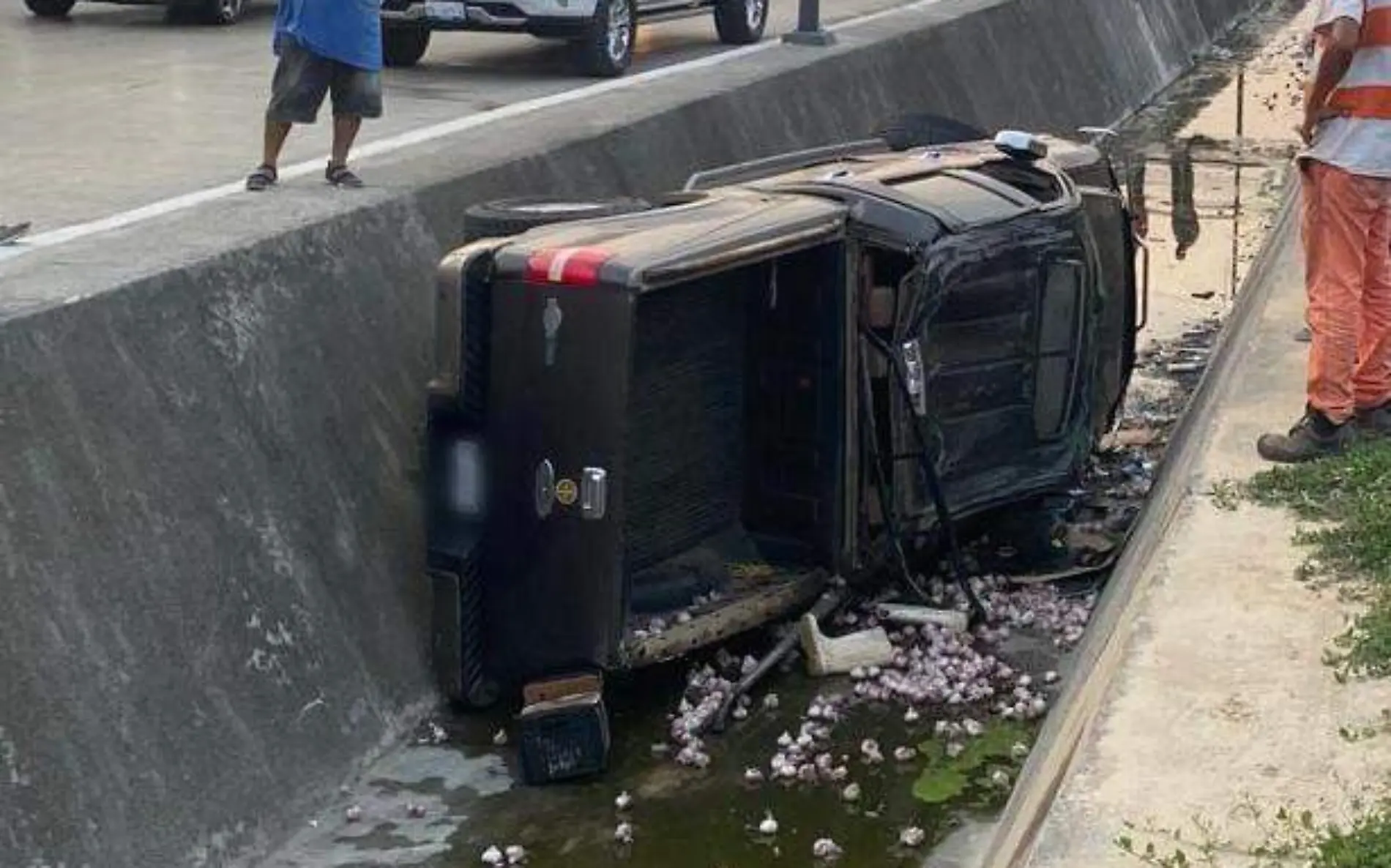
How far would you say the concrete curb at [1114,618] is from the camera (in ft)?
17.5

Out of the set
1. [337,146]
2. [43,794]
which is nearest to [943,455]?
[337,146]

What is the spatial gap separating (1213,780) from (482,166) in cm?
536

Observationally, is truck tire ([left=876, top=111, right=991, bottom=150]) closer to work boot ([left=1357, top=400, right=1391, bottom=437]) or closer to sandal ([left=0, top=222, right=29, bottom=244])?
work boot ([left=1357, top=400, right=1391, bottom=437])

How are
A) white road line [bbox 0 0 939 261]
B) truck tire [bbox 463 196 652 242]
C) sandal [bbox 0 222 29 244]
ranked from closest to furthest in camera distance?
truck tire [bbox 463 196 652 242], sandal [bbox 0 222 29 244], white road line [bbox 0 0 939 261]

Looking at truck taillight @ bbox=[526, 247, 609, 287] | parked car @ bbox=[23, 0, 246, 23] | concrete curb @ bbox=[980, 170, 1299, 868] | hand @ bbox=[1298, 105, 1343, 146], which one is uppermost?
hand @ bbox=[1298, 105, 1343, 146]

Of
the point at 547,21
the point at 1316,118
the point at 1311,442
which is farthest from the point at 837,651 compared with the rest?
the point at 547,21

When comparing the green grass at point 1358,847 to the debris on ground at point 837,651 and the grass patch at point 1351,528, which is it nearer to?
the grass patch at point 1351,528

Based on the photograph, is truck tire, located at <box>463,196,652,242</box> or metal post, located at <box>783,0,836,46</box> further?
metal post, located at <box>783,0,836,46</box>

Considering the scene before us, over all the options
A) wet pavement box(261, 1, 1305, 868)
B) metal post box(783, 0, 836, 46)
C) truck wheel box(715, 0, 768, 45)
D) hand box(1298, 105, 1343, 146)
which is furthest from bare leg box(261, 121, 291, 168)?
truck wheel box(715, 0, 768, 45)

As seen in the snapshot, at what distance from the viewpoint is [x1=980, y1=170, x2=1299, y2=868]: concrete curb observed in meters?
5.34

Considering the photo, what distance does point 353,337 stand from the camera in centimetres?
786

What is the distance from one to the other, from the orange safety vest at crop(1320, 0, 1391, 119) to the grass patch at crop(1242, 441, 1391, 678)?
1156mm

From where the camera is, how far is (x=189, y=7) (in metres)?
17.2

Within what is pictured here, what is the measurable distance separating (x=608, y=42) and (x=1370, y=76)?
756 cm
